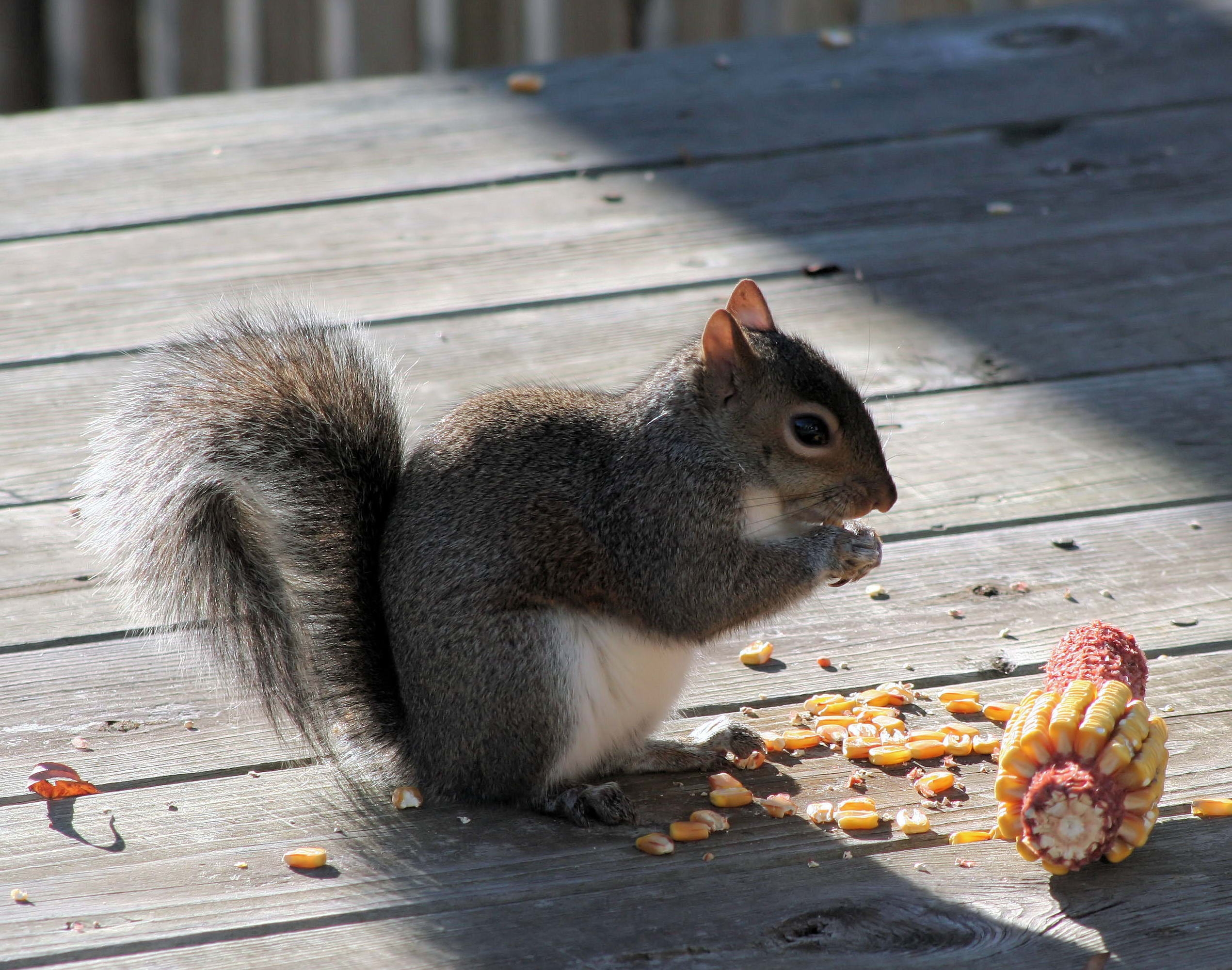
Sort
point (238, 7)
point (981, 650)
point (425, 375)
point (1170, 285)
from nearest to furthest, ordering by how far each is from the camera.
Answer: point (981, 650), point (425, 375), point (1170, 285), point (238, 7)

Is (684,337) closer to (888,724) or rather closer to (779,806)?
(888,724)

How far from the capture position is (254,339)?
1507 mm

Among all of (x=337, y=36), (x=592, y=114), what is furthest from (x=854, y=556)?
(x=337, y=36)

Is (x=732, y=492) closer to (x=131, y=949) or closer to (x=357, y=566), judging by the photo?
(x=357, y=566)

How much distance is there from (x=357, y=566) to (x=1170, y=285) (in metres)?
1.31

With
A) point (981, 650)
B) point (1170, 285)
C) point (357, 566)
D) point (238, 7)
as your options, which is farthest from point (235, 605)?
point (238, 7)

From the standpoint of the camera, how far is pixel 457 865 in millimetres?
1232

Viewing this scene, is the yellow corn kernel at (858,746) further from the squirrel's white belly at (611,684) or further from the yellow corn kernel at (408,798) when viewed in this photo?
the yellow corn kernel at (408,798)

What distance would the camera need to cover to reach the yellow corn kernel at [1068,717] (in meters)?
1.19

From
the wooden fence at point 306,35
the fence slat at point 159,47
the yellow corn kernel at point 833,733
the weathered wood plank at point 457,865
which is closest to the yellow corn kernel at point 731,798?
the weathered wood plank at point 457,865

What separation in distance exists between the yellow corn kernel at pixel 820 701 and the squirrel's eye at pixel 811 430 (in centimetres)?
25

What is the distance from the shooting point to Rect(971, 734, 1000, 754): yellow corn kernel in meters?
1.38

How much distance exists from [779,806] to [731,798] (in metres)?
0.04

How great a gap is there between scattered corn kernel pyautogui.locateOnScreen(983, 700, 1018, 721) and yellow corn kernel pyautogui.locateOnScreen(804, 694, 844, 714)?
0.13m
